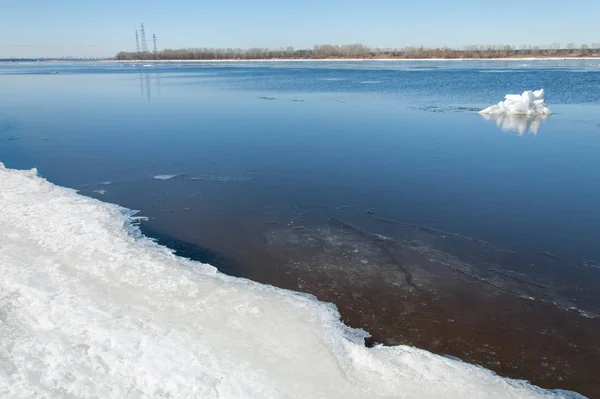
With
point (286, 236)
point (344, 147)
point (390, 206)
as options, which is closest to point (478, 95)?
point (344, 147)

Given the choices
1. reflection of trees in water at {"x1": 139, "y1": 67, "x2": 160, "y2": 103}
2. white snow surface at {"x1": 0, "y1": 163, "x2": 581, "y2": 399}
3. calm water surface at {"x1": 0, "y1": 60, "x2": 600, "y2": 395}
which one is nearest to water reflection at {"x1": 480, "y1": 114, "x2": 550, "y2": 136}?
calm water surface at {"x1": 0, "y1": 60, "x2": 600, "y2": 395}

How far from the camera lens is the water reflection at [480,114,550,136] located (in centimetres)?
1542

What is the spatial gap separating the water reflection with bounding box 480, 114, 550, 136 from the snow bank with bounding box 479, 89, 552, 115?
20 centimetres

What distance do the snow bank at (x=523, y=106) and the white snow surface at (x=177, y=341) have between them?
16.6m

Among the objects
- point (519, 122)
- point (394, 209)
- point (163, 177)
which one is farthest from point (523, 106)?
point (163, 177)

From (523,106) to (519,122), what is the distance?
1.50 metres

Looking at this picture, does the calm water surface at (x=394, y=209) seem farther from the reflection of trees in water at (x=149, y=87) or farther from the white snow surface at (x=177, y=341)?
the reflection of trees in water at (x=149, y=87)

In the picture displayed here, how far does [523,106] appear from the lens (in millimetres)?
18109

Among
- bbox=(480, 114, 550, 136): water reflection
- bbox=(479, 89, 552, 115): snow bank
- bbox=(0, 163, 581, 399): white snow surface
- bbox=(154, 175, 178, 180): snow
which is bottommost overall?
bbox=(0, 163, 581, 399): white snow surface

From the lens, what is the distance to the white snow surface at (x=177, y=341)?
11.9ft

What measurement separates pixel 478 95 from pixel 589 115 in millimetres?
8689

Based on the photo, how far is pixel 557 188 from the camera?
8750 mm

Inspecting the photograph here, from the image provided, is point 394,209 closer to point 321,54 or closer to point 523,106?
point 523,106

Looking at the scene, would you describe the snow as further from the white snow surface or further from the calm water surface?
the white snow surface
